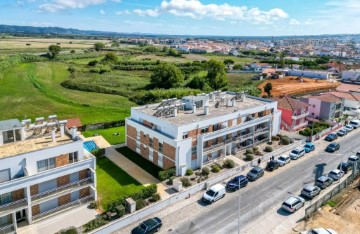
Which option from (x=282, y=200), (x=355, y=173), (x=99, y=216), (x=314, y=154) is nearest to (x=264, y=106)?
(x=314, y=154)

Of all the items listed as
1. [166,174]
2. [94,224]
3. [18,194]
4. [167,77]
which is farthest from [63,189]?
[167,77]

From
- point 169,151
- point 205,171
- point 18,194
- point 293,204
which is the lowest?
point 293,204

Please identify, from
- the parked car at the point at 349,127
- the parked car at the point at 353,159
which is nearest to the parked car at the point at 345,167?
the parked car at the point at 353,159

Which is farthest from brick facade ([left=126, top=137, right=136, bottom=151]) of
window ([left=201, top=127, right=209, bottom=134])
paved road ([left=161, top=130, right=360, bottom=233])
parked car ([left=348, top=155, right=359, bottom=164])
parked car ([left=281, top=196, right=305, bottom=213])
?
parked car ([left=348, top=155, right=359, bottom=164])

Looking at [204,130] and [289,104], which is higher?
[289,104]

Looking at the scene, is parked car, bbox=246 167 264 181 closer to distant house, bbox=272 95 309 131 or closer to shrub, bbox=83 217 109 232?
shrub, bbox=83 217 109 232

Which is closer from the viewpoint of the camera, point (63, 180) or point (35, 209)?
point (35, 209)

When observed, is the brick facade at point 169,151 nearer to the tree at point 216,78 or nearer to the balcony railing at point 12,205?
the balcony railing at point 12,205

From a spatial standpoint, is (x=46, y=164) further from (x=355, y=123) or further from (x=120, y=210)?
(x=355, y=123)
